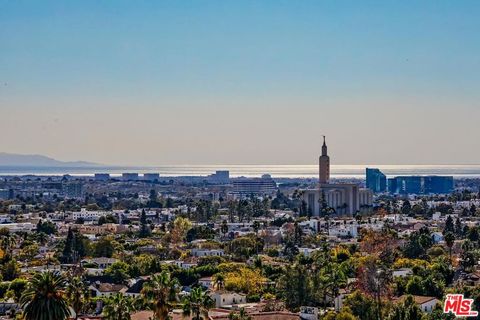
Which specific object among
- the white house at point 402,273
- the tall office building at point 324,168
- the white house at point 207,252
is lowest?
the white house at point 207,252

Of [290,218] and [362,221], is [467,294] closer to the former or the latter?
[362,221]

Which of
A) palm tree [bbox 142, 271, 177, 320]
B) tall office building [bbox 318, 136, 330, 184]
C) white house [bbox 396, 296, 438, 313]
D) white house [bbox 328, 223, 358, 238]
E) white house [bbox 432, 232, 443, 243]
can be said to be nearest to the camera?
palm tree [bbox 142, 271, 177, 320]

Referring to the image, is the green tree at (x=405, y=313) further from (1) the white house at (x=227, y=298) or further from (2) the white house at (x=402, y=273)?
(2) the white house at (x=402, y=273)

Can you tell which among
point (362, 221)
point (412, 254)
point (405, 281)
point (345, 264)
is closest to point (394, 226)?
point (362, 221)

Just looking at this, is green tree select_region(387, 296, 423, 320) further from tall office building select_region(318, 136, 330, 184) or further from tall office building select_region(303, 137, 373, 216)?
tall office building select_region(318, 136, 330, 184)

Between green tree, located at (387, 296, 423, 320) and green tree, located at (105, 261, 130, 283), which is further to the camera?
green tree, located at (105, 261, 130, 283)

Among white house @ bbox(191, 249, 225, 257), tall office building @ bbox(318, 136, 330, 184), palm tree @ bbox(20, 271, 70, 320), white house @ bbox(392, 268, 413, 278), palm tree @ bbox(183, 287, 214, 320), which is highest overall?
tall office building @ bbox(318, 136, 330, 184)

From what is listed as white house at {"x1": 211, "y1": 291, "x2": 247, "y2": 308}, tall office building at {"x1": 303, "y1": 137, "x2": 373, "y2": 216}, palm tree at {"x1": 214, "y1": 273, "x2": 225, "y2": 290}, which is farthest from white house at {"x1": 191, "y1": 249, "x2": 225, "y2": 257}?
tall office building at {"x1": 303, "y1": 137, "x2": 373, "y2": 216}

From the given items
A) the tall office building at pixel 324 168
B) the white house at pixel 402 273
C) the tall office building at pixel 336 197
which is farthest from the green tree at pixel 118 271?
the tall office building at pixel 324 168
